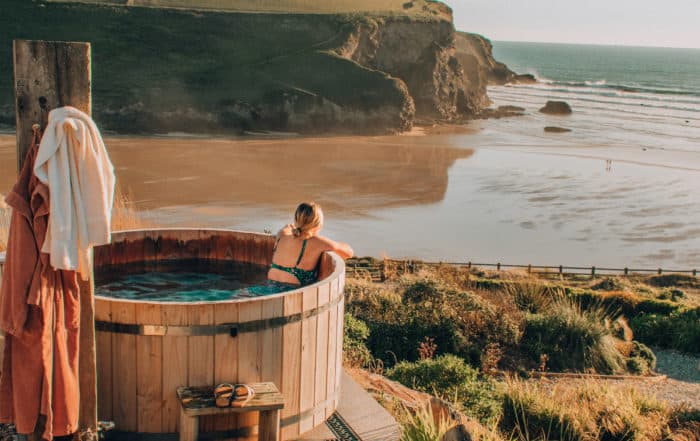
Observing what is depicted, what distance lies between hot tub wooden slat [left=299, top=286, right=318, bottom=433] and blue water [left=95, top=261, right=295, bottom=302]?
2.10m

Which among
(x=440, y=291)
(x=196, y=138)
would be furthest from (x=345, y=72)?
(x=440, y=291)

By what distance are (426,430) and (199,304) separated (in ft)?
5.99

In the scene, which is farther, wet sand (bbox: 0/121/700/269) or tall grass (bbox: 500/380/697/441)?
wet sand (bbox: 0/121/700/269)

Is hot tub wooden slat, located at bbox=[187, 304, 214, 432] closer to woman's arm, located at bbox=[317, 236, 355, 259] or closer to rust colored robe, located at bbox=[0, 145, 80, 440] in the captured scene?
rust colored robe, located at bbox=[0, 145, 80, 440]

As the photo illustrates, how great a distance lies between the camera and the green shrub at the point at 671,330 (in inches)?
588

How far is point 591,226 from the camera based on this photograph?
27.6 metres

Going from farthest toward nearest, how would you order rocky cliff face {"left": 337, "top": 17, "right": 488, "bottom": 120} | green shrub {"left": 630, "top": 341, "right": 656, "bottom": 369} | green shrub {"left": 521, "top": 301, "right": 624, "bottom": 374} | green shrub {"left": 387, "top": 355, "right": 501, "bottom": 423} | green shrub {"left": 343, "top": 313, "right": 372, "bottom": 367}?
1. rocky cliff face {"left": 337, "top": 17, "right": 488, "bottom": 120}
2. green shrub {"left": 630, "top": 341, "right": 656, "bottom": 369}
3. green shrub {"left": 521, "top": 301, "right": 624, "bottom": 374}
4. green shrub {"left": 343, "top": 313, "right": 372, "bottom": 367}
5. green shrub {"left": 387, "top": 355, "right": 501, "bottom": 423}

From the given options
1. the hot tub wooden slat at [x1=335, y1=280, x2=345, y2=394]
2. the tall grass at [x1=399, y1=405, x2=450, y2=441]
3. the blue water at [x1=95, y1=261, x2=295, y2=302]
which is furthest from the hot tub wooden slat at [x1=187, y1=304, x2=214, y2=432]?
the blue water at [x1=95, y1=261, x2=295, y2=302]

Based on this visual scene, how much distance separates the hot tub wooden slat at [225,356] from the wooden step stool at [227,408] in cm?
13

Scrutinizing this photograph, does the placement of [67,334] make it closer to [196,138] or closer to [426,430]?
[426,430]

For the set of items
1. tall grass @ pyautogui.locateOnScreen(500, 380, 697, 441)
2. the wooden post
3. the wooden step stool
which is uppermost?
the wooden post

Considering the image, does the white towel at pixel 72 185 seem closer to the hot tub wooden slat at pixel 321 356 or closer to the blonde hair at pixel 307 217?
the hot tub wooden slat at pixel 321 356

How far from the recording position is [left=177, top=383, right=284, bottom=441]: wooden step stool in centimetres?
515

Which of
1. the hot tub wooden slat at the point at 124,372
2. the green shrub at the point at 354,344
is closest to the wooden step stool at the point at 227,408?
the hot tub wooden slat at the point at 124,372
